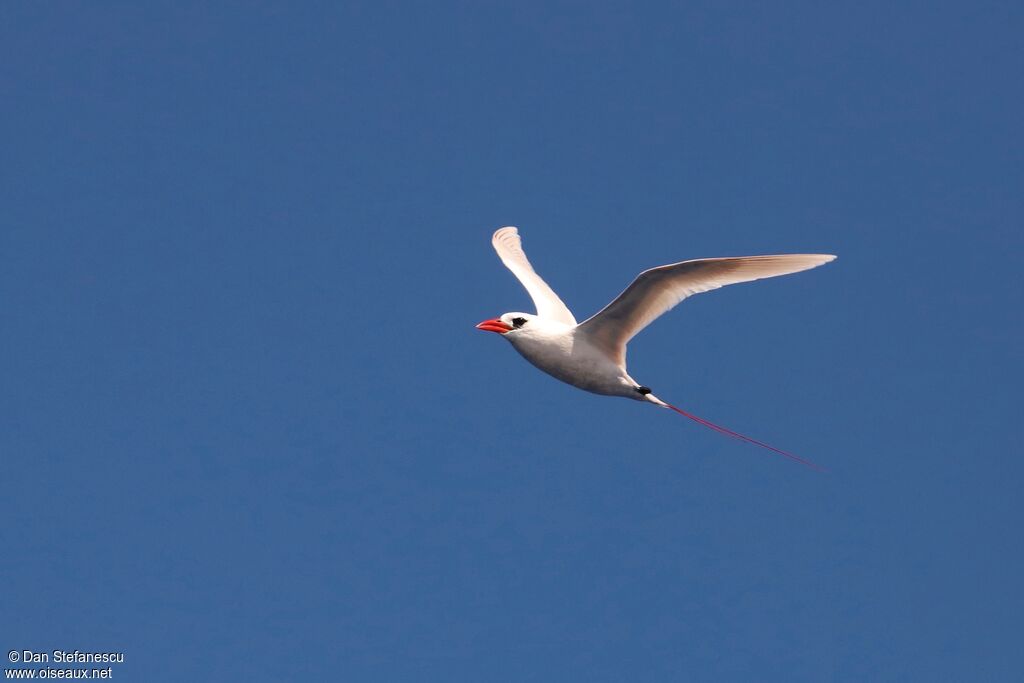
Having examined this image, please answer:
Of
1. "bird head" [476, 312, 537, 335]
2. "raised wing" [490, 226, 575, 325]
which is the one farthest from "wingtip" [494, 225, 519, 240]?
"bird head" [476, 312, 537, 335]

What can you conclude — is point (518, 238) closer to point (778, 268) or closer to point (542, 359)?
point (542, 359)

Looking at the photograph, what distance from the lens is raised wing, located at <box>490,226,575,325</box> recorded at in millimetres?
22766

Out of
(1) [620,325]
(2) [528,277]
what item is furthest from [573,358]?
(2) [528,277]

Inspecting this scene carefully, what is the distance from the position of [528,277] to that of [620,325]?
5.79 meters

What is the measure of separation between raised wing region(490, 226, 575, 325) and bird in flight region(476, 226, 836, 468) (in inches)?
117

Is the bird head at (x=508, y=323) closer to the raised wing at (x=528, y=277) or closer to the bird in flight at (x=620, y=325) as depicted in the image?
the bird in flight at (x=620, y=325)

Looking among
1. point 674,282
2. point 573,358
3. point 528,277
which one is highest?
point 528,277

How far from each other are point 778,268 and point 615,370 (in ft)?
10.2

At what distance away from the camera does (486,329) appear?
19703 mm

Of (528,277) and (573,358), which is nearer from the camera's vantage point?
(573,358)

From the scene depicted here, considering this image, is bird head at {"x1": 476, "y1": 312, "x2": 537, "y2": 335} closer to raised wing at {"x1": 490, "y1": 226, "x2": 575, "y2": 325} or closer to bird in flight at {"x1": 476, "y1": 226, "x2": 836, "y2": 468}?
bird in flight at {"x1": 476, "y1": 226, "x2": 836, "y2": 468}

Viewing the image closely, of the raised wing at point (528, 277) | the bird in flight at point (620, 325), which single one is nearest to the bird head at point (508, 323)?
the bird in flight at point (620, 325)

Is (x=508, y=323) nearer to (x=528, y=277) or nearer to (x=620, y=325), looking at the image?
(x=620, y=325)

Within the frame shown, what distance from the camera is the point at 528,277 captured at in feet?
80.4
